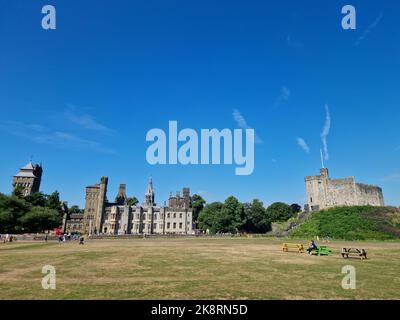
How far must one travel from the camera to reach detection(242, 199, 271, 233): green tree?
104 m

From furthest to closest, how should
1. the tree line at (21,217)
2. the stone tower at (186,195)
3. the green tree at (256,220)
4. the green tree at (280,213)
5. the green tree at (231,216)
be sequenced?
the stone tower at (186,195) < the green tree at (280,213) < the green tree at (256,220) < the green tree at (231,216) < the tree line at (21,217)

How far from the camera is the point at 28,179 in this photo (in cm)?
12294

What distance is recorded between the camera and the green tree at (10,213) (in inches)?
2484

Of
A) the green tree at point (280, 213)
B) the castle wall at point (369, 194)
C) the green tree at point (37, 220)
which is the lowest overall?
the green tree at point (37, 220)

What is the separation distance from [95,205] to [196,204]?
44252 millimetres

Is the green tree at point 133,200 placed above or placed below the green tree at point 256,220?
above

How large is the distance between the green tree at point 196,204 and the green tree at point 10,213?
2893 inches

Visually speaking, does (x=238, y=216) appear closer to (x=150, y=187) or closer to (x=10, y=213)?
(x=150, y=187)

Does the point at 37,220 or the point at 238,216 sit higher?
the point at 238,216

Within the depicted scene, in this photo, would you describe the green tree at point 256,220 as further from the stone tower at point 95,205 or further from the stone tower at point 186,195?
→ the stone tower at point 95,205

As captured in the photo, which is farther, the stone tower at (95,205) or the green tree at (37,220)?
the stone tower at (95,205)

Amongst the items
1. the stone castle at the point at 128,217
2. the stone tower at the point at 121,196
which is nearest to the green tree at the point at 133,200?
the stone tower at the point at 121,196

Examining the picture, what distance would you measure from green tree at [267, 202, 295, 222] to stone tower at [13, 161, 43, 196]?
340ft

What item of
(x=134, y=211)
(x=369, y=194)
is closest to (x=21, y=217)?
(x=134, y=211)
